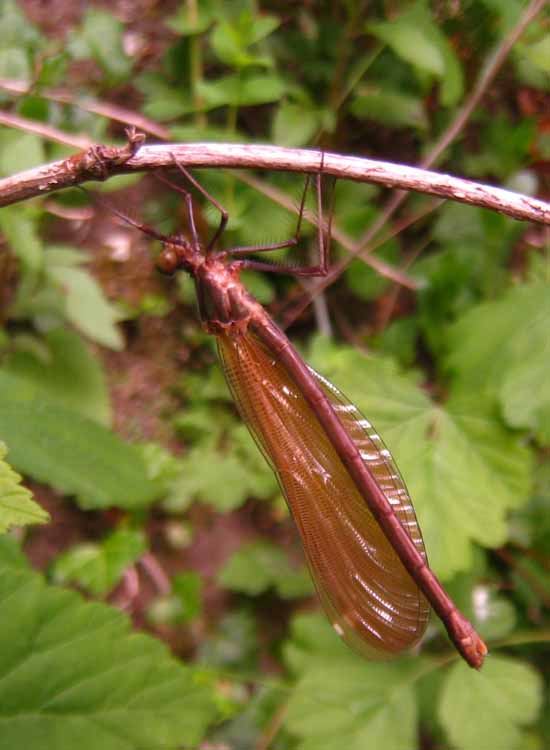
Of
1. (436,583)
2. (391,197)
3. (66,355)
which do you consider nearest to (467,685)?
(436,583)

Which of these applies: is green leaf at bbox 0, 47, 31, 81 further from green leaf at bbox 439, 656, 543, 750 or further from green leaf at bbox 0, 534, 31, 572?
green leaf at bbox 439, 656, 543, 750

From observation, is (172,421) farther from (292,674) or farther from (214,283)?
(214,283)

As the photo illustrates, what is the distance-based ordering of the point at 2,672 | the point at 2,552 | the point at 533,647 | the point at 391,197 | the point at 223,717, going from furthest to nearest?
1. the point at 391,197
2. the point at 533,647
3. the point at 223,717
4. the point at 2,552
5. the point at 2,672

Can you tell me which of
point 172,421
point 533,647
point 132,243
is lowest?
point 533,647

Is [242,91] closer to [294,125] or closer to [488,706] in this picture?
[294,125]

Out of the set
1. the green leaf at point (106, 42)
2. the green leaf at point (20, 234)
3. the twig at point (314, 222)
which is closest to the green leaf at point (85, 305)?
the green leaf at point (20, 234)

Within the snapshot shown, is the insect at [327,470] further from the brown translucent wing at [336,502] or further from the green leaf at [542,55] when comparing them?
the green leaf at [542,55]

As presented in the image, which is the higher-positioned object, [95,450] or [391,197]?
[391,197]
